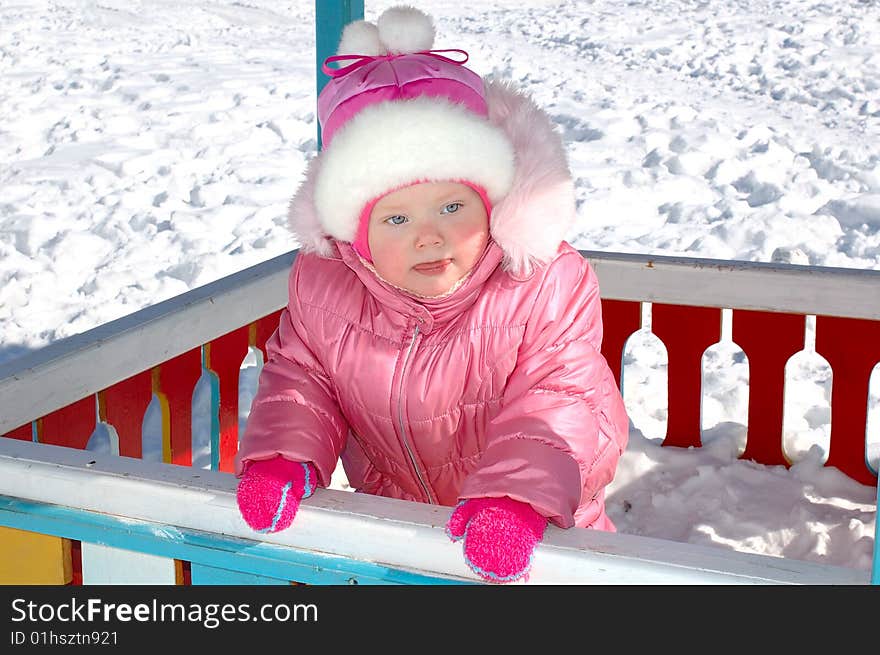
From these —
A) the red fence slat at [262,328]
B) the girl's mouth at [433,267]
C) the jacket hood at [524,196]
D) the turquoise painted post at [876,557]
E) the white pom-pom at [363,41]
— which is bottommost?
the red fence slat at [262,328]

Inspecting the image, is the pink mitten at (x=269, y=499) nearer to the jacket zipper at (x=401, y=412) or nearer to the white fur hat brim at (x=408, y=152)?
the jacket zipper at (x=401, y=412)

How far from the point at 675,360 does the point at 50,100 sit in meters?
6.85

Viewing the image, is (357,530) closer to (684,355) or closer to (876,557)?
(876,557)

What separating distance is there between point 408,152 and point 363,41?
0.25m

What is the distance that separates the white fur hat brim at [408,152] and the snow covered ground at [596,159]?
1178 millimetres

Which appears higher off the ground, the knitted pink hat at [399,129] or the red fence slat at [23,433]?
the knitted pink hat at [399,129]

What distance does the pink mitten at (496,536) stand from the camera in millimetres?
1114

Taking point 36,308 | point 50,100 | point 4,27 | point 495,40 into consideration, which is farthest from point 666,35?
point 36,308

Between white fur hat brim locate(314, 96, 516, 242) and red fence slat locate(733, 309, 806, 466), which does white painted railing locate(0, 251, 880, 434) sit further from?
white fur hat brim locate(314, 96, 516, 242)

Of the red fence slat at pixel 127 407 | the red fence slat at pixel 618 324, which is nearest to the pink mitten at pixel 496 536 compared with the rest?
the red fence slat at pixel 127 407

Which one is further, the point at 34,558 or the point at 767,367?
the point at 767,367

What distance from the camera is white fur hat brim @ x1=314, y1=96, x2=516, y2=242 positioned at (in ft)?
4.66

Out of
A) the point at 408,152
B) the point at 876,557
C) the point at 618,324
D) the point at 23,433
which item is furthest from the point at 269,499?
the point at 618,324

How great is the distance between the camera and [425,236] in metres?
1.43
